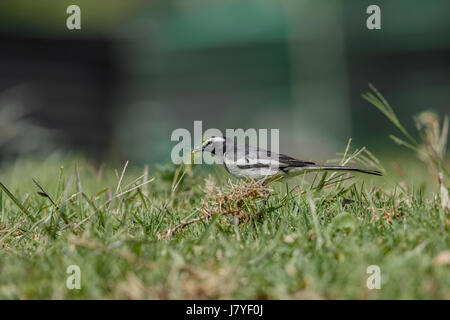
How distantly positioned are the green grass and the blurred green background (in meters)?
8.80

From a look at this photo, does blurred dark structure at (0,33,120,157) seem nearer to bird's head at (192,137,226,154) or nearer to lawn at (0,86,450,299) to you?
bird's head at (192,137,226,154)

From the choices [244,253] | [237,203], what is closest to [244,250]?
[244,253]

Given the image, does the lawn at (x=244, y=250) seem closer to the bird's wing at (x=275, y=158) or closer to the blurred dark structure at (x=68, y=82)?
the bird's wing at (x=275, y=158)

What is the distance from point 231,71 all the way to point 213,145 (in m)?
10.6

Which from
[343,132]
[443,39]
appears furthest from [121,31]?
[443,39]

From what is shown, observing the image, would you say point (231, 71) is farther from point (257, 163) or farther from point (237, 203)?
point (237, 203)

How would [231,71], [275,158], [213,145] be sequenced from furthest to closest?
[231,71]
[213,145]
[275,158]

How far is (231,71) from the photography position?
47.7ft

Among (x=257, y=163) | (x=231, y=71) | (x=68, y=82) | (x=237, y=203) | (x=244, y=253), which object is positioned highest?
(x=231, y=71)

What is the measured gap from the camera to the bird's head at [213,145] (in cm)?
418

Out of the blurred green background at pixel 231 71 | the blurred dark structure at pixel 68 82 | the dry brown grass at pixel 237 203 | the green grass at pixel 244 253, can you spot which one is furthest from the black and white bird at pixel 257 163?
the blurred dark structure at pixel 68 82

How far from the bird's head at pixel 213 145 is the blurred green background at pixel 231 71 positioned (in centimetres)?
764
